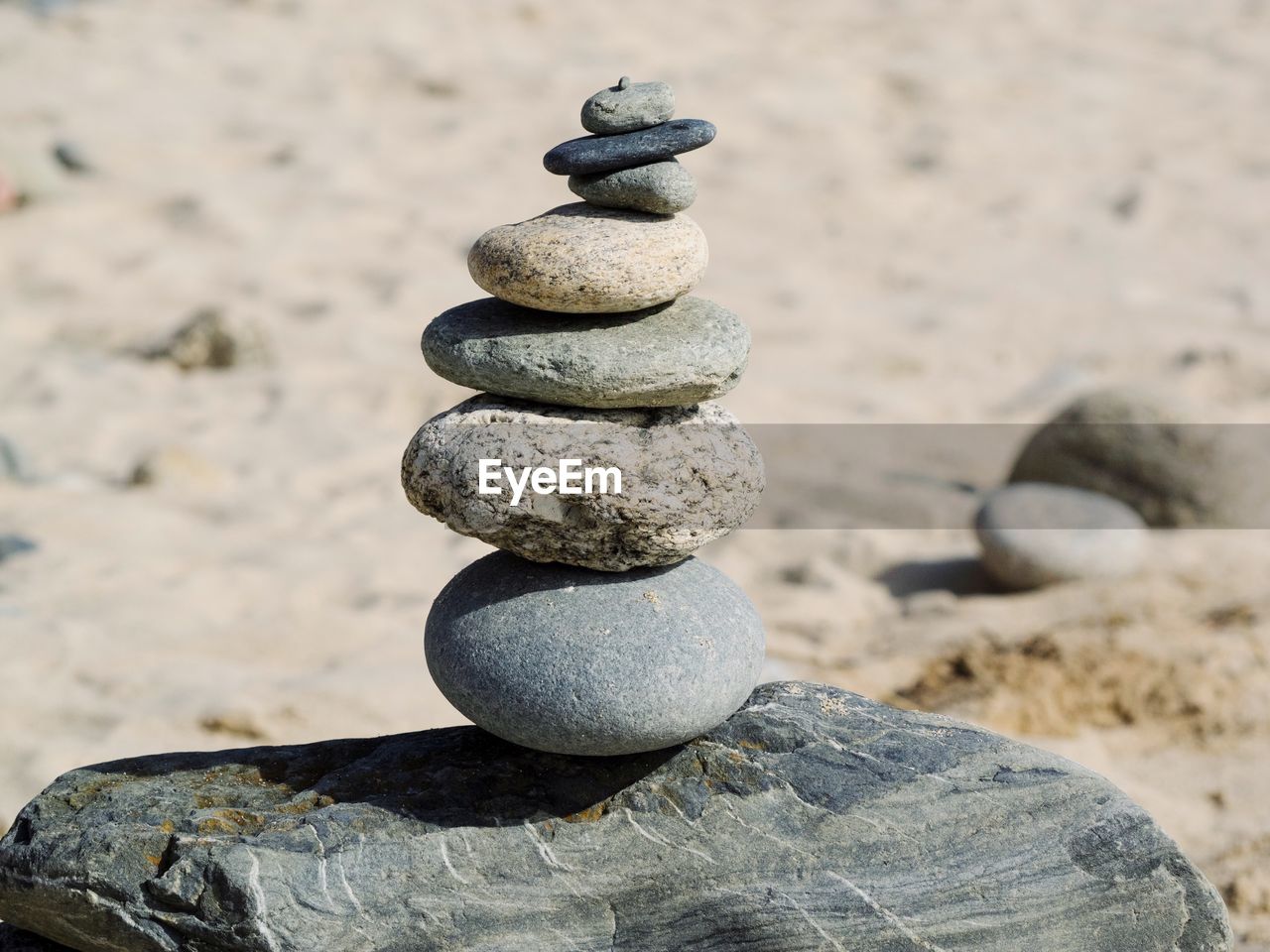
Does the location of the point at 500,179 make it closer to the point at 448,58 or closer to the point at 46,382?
the point at 448,58

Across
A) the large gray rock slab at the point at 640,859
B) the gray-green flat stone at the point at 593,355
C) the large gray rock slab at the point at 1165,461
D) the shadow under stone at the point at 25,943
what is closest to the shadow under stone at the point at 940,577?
the large gray rock slab at the point at 1165,461

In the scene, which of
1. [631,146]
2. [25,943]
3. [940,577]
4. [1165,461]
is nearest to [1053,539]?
[940,577]

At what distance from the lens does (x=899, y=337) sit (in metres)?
9.34

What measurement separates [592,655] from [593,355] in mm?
709

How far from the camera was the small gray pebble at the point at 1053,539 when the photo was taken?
666cm

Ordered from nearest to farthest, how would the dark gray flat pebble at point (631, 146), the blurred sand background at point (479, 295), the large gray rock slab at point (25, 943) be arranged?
the dark gray flat pebble at point (631, 146) → the large gray rock slab at point (25, 943) → the blurred sand background at point (479, 295)

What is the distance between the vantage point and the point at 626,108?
3.50m

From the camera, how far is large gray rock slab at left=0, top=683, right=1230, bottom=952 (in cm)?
336

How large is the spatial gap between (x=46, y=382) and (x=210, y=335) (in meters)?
0.95

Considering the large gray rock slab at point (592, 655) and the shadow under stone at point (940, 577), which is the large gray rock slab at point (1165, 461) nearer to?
the shadow under stone at point (940, 577)

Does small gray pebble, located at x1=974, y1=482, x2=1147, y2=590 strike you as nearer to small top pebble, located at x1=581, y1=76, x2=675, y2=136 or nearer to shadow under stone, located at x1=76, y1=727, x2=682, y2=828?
shadow under stone, located at x1=76, y1=727, x2=682, y2=828

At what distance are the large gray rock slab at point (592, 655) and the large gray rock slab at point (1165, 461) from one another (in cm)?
409

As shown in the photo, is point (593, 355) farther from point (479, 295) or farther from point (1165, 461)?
point (479, 295)

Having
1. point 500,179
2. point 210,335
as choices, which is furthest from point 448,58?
point 210,335
